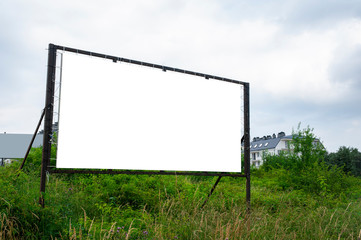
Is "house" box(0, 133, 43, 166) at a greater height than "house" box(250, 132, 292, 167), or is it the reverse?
"house" box(250, 132, 292, 167)

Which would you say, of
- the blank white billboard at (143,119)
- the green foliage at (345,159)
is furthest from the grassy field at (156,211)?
the green foliage at (345,159)

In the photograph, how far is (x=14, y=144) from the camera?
2889 cm

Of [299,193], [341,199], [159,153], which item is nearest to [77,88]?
[159,153]

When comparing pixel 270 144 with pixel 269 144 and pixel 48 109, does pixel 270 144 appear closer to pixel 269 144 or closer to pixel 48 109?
pixel 269 144

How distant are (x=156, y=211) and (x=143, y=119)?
235 cm

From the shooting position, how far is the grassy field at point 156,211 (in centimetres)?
429

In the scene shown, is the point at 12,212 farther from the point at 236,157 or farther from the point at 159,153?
the point at 236,157

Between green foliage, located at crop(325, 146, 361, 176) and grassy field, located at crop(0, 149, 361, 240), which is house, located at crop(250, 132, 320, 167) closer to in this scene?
green foliage, located at crop(325, 146, 361, 176)

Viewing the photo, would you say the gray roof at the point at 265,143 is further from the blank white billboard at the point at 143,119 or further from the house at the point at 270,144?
the blank white billboard at the point at 143,119

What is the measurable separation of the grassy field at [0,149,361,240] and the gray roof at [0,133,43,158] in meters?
19.0

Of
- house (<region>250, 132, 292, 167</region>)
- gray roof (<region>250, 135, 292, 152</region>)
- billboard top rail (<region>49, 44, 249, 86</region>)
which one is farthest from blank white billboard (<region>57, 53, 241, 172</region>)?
gray roof (<region>250, 135, 292, 152</region>)

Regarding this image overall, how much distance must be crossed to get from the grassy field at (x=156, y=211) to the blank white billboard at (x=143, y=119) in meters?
0.89

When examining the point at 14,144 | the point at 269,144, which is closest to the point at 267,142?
the point at 269,144

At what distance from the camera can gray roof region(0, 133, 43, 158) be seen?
26708mm
